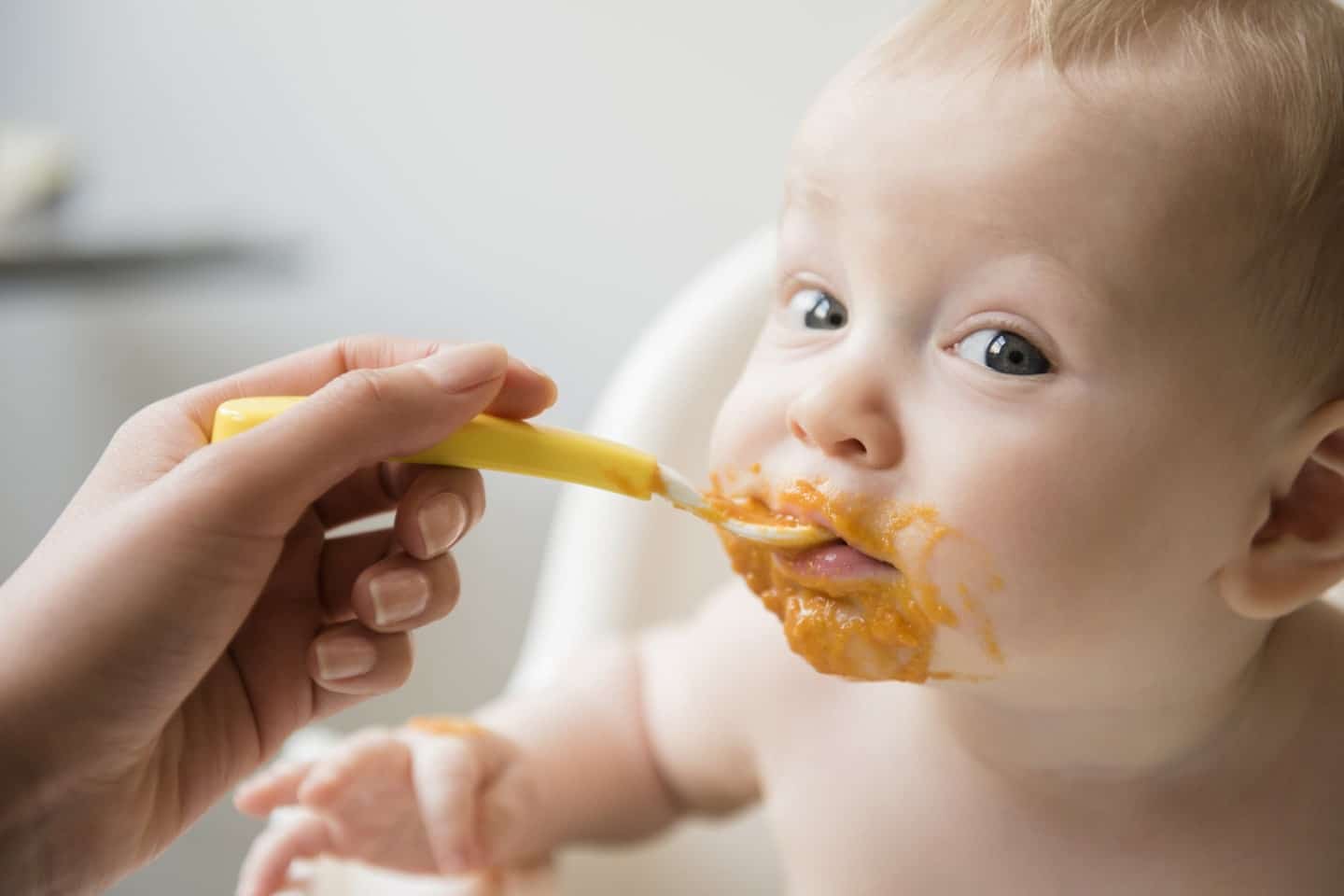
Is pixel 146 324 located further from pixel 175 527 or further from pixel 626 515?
pixel 175 527

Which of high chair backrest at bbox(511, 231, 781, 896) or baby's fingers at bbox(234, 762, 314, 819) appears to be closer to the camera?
baby's fingers at bbox(234, 762, 314, 819)

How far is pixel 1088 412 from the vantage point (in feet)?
2.02

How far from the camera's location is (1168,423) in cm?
62

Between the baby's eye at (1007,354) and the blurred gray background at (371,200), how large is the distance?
785 millimetres

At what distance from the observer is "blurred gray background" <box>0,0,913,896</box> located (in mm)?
1423

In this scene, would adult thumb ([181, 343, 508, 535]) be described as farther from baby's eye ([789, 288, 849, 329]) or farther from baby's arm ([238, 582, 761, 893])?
baby's arm ([238, 582, 761, 893])

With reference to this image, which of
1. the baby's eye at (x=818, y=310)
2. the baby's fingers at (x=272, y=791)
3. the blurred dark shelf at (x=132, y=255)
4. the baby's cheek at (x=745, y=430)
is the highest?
the blurred dark shelf at (x=132, y=255)

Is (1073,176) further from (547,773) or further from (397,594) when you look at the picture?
(547,773)

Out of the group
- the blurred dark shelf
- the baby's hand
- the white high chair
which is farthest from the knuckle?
the blurred dark shelf

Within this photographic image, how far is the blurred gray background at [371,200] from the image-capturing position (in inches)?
56.0

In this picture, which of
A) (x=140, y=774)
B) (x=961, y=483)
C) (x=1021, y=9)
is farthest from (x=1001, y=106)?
(x=140, y=774)

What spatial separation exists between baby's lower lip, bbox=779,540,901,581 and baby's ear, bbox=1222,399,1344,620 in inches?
6.4

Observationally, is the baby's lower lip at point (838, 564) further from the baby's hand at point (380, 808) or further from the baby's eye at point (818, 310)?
the baby's hand at point (380, 808)

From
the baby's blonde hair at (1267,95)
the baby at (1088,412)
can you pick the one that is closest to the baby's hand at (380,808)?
the baby at (1088,412)
